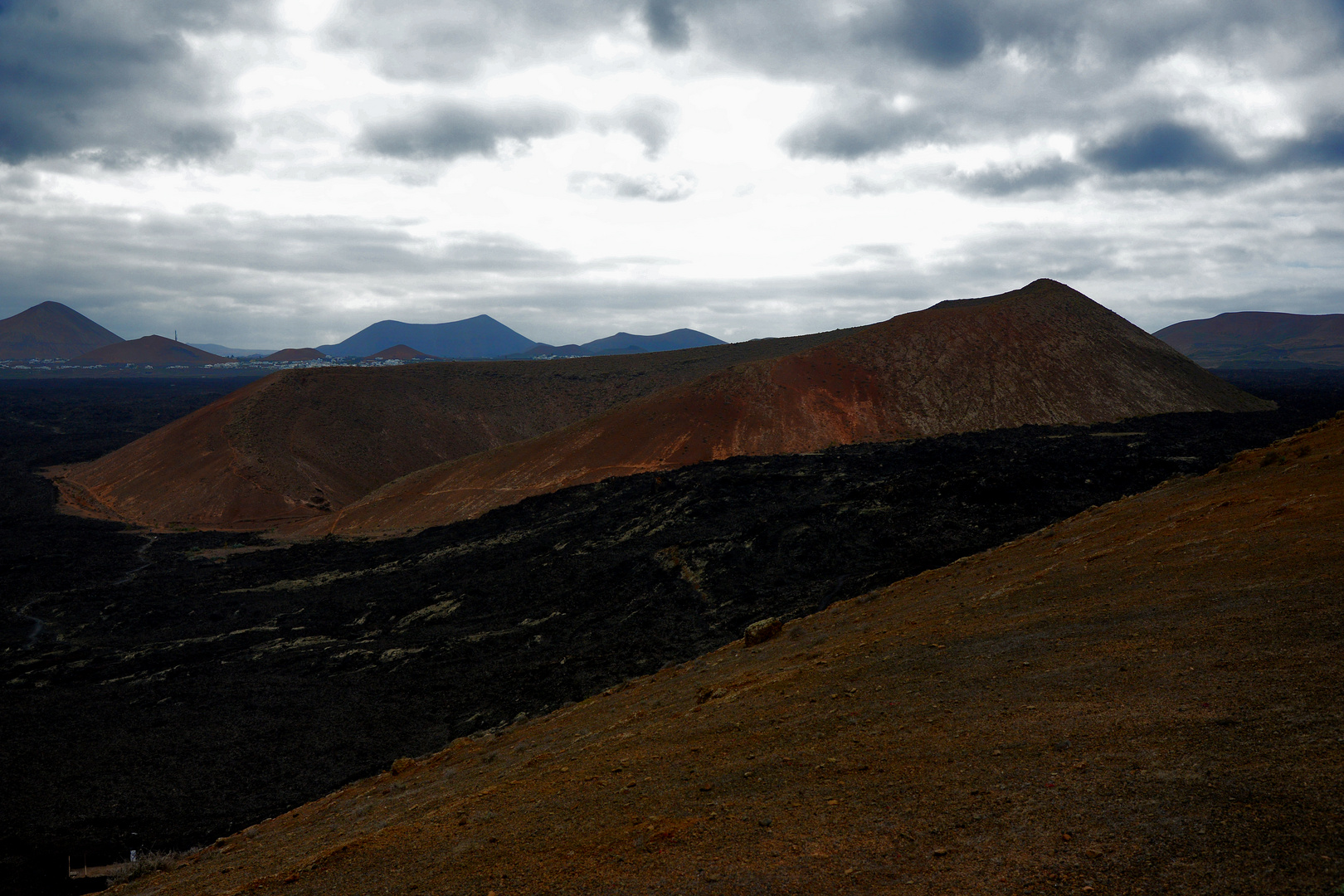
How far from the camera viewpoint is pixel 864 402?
5700 cm

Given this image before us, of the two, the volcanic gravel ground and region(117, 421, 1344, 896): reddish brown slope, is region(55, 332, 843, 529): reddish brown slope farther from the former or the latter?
region(117, 421, 1344, 896): reddish brown slope

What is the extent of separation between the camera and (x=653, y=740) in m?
11.1

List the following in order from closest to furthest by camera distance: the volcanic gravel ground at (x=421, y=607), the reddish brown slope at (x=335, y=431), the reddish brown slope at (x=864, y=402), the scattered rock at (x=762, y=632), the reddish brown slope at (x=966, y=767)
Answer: the reddish brown slope at (x=966, y=767), the scattered rock at (x=762, y=632), the volcanic gravel ground at (x=421, y=607), the reddish brown slope at (x=864, y=402), the reddish brown slope at (x=335, y=431)

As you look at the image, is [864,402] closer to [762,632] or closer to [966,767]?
[762,632]

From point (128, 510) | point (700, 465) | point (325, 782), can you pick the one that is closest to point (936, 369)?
point (700, 465)

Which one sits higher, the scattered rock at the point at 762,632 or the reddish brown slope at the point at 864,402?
the reddish brown slope at the point at 864,402

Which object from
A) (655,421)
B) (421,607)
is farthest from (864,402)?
(421,607)

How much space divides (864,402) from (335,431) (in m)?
46.4

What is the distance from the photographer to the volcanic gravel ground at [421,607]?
1886cm

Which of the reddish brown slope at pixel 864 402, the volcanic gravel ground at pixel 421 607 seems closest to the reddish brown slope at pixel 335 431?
the reddish brown slope at pixel 864 402

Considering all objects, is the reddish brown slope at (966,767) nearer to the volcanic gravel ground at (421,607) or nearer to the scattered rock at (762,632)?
the scattered rock at (762,632)

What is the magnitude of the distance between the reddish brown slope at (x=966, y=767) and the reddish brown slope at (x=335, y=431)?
50.4 metres

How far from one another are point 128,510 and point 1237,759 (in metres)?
68.9

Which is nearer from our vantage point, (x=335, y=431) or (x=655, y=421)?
(x=655, y=421)
